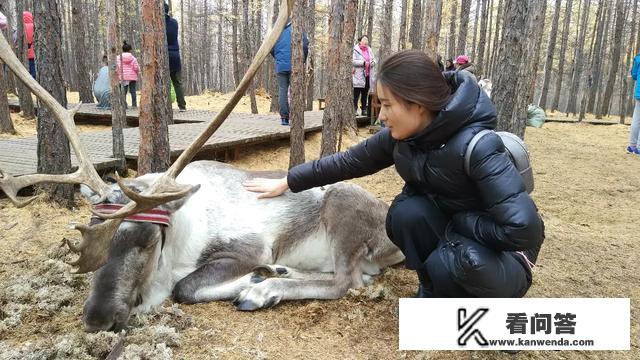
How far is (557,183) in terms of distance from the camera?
7262 mm

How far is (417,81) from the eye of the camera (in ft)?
7.95

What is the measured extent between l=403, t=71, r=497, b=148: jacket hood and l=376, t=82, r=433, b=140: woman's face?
0.06m

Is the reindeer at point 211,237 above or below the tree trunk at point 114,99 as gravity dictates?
below

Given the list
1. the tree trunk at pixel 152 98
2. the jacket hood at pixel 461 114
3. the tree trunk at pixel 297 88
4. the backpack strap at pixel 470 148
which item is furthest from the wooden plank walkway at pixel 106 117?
the backpack strap at pixel 470 148

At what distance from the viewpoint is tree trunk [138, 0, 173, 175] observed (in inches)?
190

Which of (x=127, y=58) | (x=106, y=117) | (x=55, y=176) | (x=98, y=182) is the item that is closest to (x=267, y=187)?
(x=98, y=182)

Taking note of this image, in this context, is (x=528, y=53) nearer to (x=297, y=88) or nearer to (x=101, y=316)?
(x=297, y=88)

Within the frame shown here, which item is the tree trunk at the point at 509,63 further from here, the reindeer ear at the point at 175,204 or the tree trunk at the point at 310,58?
the tree trunk at the point at 310,58

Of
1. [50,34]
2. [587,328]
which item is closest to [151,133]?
[50,34]

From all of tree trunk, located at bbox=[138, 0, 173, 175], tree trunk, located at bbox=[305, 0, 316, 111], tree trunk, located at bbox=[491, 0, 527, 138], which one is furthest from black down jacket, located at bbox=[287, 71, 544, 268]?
tree trunk, located at bbox=[305, 0, 316, 111]

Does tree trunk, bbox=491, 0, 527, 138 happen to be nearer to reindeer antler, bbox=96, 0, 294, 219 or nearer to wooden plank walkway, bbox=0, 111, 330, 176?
reindeer antler, bbox=96, 0, 294, 219

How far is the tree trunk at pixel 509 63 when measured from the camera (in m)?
4.40

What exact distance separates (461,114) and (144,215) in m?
1.85

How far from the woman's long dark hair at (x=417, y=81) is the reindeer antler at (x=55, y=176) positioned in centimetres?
180
